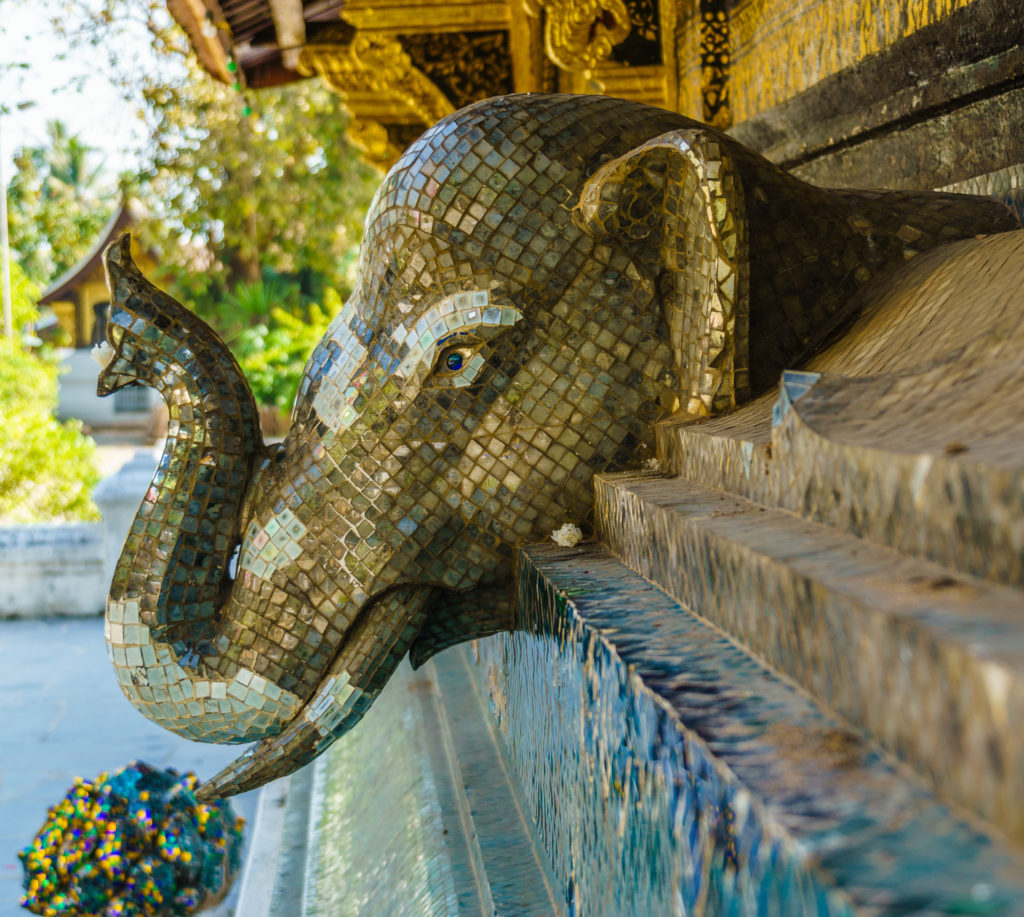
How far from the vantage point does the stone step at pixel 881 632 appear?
441 millimetres

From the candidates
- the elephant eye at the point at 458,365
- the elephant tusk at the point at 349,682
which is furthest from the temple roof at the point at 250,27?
the elephant tusk at the point at 349,682

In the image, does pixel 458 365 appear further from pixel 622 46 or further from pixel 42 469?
pixel 42 469

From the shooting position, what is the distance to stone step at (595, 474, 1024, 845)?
0.44m

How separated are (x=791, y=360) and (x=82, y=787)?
1995mm

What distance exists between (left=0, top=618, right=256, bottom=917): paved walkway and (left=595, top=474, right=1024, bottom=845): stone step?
213cm

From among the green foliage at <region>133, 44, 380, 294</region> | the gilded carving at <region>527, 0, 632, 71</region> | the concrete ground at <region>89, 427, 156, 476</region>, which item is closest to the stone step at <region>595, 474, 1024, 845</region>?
the gilded carving at <region>527, 0, 632, 71</region>

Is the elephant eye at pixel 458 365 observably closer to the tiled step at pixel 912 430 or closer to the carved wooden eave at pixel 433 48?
the tiled step at pixel 912 430

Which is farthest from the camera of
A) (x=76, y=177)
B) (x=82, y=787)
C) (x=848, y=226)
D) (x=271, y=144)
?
(x=76, y=177)

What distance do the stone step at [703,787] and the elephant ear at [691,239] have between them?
0.25 metres

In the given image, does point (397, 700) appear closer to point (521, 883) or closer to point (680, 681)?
point (521, 883)

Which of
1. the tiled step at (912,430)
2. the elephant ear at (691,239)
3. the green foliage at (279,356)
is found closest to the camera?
the tiled step at (912,430)

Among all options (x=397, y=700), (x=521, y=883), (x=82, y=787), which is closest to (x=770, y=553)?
(x=521, y=883)

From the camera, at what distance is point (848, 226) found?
127 centimetres

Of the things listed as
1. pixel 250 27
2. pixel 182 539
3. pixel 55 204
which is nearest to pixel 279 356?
pixel 250 27
